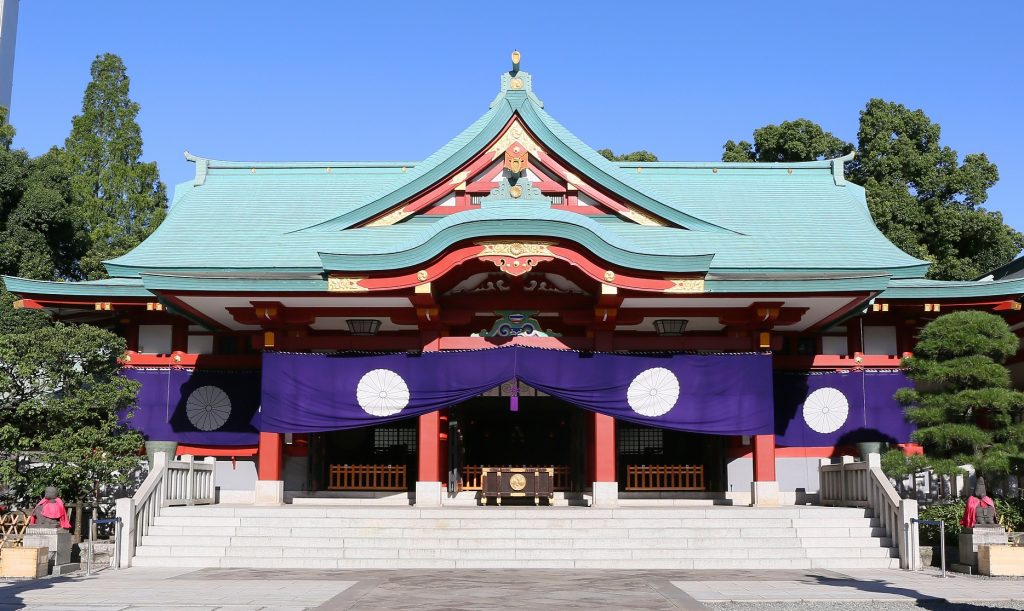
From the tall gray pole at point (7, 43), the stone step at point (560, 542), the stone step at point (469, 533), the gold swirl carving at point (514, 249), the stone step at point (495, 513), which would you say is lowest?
the stone step at point (560, 542)

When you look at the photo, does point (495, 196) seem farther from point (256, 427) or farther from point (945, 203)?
point (945, 203)

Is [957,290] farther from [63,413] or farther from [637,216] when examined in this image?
[63,413]

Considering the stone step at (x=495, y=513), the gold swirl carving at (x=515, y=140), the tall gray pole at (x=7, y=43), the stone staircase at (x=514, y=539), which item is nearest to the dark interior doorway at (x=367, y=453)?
the stone step at (x=495, y=513)

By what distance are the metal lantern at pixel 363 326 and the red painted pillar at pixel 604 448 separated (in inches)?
197

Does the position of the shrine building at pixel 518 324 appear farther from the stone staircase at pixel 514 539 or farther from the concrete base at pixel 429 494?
the stone staircase at pixel 514 539

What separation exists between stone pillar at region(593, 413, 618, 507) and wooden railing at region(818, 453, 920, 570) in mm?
4353

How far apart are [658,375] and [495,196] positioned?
4734mm

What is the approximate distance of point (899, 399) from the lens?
17.4 meters

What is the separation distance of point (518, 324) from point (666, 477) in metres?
4.97

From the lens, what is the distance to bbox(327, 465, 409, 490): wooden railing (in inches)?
830

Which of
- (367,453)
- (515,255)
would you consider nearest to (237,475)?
(367,453)

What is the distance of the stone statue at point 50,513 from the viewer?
14.8 meters

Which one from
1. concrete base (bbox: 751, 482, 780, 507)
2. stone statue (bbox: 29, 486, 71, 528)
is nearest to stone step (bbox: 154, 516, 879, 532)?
stone statue (bbox: 29, 486, 71, 528)

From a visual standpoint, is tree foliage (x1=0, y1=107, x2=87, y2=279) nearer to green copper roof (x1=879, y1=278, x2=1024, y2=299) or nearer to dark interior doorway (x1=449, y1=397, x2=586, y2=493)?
dark interior doorway (x1=449, y1=397, x2=586, y2=493)
